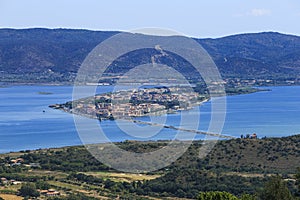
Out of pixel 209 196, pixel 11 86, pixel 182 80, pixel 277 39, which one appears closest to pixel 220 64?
pixel 182 80

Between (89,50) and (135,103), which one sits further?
(89,50)

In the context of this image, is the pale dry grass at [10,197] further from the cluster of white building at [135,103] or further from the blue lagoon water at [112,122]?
the cluster of white building at [135,103]

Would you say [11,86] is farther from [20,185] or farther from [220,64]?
[20,185]

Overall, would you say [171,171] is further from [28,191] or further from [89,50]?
[89,50]

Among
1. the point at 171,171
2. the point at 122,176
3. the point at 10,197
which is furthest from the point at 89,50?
the point at 10,197

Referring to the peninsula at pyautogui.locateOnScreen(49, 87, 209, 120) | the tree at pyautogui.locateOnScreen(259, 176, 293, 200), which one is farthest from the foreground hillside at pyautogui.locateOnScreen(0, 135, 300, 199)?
the peninsula at pyautogui.locateOnScreen(49, 87, 209, 120)

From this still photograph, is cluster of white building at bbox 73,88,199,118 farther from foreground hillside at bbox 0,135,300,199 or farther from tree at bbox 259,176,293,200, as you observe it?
tree at bbox 259,176,293,200
